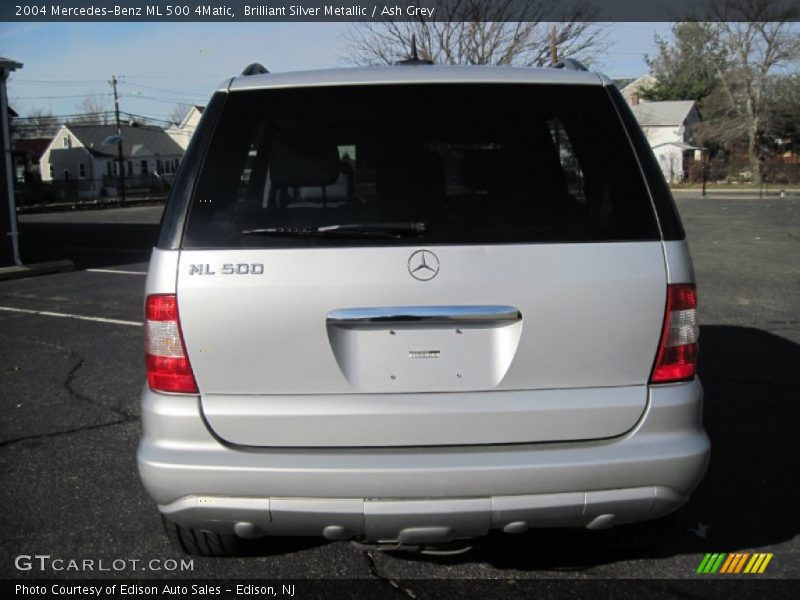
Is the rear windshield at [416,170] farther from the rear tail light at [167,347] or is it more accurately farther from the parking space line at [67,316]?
the parking space line at [67,316]

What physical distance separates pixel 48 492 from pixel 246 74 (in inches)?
92.8

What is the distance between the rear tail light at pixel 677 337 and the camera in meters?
2.48

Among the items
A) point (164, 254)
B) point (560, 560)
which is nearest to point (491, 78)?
point (164, 254)

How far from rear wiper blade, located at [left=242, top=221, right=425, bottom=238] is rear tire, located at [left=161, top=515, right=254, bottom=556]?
121cm

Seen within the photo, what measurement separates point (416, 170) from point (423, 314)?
0.60 m

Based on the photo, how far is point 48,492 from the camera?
3832 millimetres

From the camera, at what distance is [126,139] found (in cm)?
7938

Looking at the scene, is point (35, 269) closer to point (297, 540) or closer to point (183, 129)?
point (297, 540)

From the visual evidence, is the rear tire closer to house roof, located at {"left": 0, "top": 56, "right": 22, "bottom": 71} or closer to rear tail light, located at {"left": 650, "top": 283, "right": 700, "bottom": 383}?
rear tail light, located at {"left": 650, "top": 283, "right": 700, "bottom": 383}

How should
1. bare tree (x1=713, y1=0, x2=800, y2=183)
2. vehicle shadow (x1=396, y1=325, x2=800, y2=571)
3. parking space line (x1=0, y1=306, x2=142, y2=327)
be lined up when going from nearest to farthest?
vehicle shadow (x1=396, y1=325, x2=800, y2=571) → parking space line (x1=0, y1=306, x2=142, y2=327) → bare tree (x1=713, y1=0, x2=800, y2=183)

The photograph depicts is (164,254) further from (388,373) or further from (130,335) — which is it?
(130,335)

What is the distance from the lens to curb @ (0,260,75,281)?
12.0 metres

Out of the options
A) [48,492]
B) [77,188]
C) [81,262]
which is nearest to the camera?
[48,492]

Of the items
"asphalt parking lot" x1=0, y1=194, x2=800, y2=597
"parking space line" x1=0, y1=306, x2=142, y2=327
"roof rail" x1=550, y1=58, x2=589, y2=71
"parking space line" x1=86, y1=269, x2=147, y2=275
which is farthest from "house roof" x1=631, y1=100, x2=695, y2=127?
"roof rail" x1=550, y1=58, x2=589, y2=71
